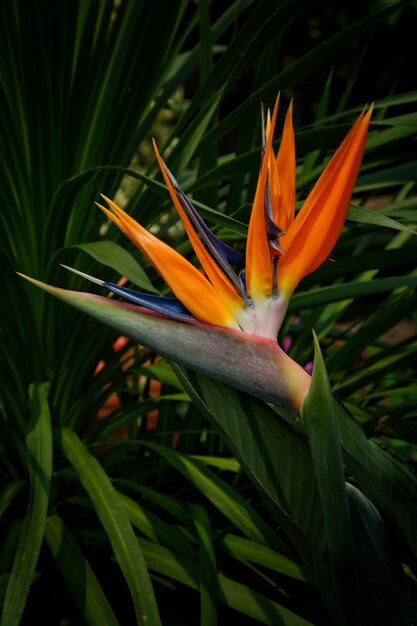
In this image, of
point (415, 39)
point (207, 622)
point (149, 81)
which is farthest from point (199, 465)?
point (415, 39)

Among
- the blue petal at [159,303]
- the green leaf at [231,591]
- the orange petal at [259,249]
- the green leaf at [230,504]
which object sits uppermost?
the orange petal at [259,249]

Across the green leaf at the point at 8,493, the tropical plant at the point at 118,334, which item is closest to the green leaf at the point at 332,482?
the tropical plant at the point at 118,334

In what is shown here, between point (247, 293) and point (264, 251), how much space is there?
27 mm

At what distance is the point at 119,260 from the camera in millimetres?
657

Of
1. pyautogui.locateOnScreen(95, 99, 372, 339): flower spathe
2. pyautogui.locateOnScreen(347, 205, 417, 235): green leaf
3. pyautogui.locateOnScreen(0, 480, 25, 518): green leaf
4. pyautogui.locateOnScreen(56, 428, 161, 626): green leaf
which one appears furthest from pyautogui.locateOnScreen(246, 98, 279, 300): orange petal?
pyautogui.locateOnScreen(0, 480, 25, 518): green leaf

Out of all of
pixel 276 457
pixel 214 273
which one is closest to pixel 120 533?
pixel 276 457

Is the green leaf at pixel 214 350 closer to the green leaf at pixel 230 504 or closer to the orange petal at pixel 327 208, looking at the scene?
the orange petal at pixel 327 208

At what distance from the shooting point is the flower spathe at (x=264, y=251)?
41 cm

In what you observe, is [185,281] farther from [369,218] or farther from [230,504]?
[230,504]

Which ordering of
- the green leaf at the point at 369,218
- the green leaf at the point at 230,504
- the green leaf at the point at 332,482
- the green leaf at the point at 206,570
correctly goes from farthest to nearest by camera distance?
the green leaf at the point at 230,504 → the green leaf at the point at 206,570 → the green leaf at the point at 369,218 → the green leaf at the point at 332,482

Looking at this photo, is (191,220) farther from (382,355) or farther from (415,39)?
(415,39)

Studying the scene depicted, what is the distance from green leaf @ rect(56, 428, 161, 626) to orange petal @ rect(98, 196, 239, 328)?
1.04 feet

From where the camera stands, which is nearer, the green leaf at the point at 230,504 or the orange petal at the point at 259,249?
the orange petal at the point at 259,249

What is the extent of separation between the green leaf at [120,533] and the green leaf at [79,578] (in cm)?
6
